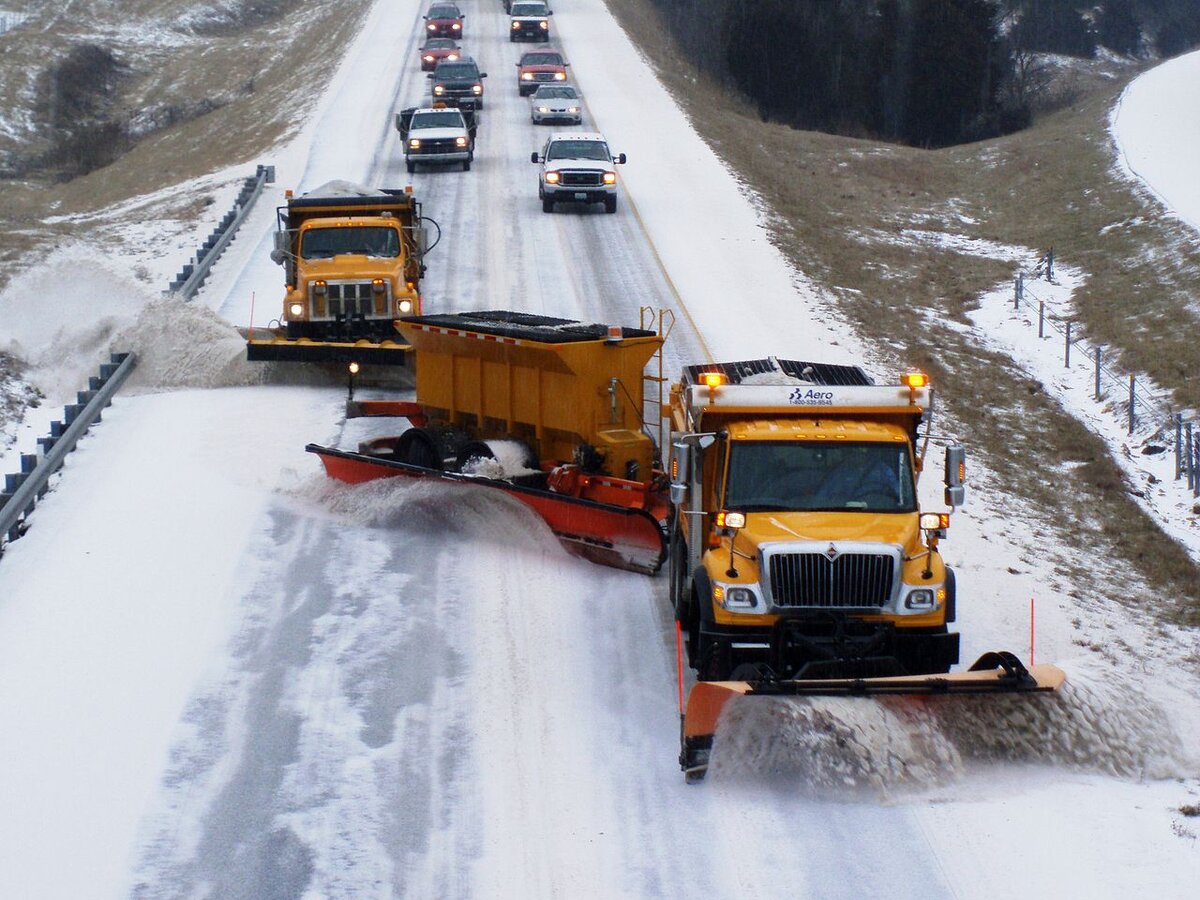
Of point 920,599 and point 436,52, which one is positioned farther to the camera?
point 436,52

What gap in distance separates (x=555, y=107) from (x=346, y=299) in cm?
2518

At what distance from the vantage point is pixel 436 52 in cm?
5372

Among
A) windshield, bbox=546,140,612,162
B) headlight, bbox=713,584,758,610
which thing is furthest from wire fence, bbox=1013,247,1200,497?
headlight, bbox=713,584,758,610

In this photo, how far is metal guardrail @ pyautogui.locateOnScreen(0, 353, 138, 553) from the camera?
48.5 feet

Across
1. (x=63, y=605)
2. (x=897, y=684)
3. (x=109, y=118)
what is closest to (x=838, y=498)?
(x=897, y=684)

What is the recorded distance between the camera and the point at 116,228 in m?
34.3

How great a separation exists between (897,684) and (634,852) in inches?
80.8

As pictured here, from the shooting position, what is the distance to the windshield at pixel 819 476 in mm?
10828

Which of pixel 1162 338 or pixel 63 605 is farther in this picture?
pixel 1162 338

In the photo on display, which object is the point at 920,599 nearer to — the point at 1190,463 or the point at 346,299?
the point at 346,299

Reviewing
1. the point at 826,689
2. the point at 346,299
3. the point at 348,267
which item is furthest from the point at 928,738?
the point at 348,267

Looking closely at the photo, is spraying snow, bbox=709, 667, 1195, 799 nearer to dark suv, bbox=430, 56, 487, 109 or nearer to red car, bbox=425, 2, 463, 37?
dark suv, bbox=430, 56, 487, 109

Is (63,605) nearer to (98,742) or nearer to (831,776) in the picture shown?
(98,742)

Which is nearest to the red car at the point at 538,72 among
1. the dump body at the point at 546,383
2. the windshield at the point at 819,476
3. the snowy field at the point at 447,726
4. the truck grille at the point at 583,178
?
the truck grille at the point at 583,178
